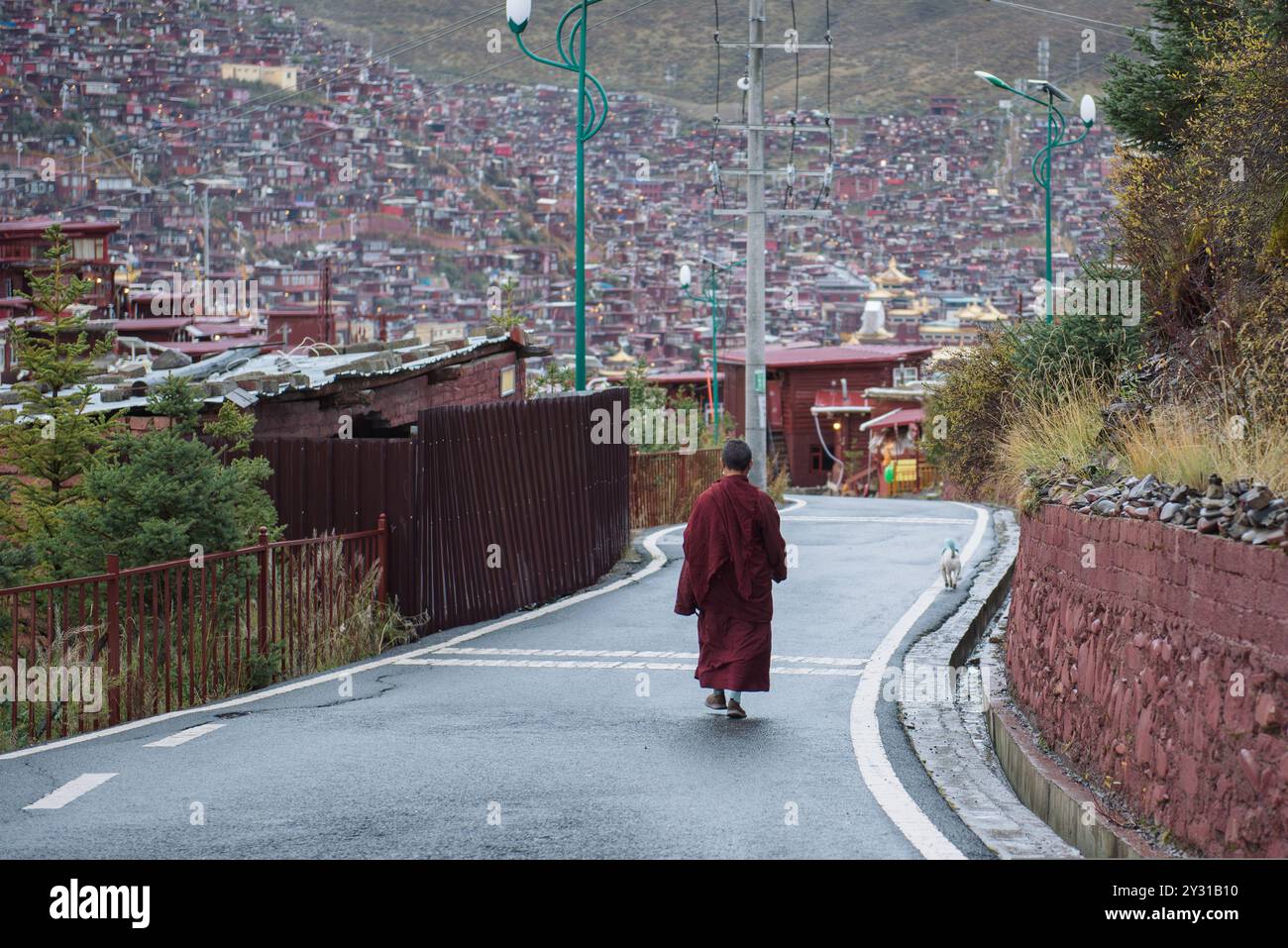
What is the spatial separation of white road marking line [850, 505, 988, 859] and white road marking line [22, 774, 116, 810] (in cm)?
401

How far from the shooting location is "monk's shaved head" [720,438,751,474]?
1027cm

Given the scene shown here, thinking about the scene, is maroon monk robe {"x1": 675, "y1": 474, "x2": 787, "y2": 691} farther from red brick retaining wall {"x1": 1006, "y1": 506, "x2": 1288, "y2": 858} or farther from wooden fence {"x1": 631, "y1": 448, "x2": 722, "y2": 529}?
wooden fence {"x1": 631, "y1": 448, "x2": 722, "y2": 529}

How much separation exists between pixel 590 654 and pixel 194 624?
10.6 feet

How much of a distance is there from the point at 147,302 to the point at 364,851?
63686 millimetres

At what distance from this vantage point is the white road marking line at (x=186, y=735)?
9453 mm

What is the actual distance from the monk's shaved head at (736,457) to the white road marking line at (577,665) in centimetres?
255

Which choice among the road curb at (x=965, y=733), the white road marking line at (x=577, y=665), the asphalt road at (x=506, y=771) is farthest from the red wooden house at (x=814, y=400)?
the white road marking line at (x=577, y=665)

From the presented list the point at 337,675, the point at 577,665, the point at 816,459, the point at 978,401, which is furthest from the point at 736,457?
the point at 816,459

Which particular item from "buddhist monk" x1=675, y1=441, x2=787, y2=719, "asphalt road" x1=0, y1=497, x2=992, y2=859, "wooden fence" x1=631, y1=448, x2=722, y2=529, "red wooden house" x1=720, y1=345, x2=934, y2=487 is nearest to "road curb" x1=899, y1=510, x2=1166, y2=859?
"asphalt road" x1=0, y1=497, x2=992, y2=859

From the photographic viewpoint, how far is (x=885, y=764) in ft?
29.8

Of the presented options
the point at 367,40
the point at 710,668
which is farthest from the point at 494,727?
the point at 367,40

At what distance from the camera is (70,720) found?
35.3 ft

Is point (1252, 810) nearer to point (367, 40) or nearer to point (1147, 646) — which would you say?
point (1147, 646)

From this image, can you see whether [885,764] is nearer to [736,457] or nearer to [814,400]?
[736,457]
